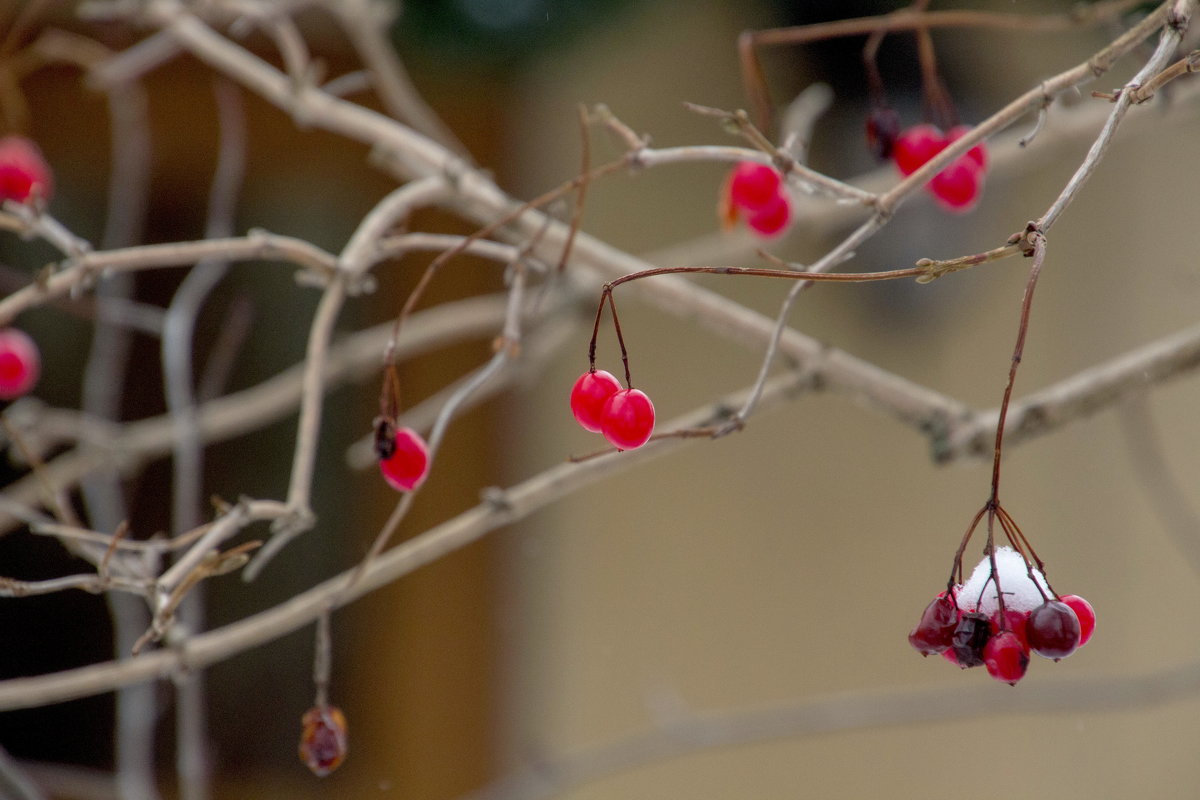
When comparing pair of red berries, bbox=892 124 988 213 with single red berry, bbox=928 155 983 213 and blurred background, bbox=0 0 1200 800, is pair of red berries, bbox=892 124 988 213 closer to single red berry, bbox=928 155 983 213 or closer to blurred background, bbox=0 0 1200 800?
single red berry, bbox=928 155 983 213

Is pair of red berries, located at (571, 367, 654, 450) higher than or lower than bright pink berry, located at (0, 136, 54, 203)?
lower

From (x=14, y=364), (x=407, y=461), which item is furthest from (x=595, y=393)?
(x=14, y=364)

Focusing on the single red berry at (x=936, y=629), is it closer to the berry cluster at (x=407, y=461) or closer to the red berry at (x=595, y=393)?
the red berry at (x=595, y=393)

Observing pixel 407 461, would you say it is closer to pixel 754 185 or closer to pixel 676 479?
pixel 754 185

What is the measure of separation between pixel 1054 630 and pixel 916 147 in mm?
372

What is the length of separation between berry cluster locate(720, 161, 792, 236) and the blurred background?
12.2 inches

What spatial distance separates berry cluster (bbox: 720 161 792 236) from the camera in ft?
2.47

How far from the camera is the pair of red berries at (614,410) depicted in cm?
51

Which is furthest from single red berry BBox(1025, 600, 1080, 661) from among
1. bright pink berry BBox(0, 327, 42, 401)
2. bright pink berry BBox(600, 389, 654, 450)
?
bright pink berry BBox(0, 327, 42, 401)

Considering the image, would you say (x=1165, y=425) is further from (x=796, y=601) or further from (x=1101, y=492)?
(x=796, y=601)

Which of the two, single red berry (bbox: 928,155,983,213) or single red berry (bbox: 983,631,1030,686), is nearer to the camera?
single red berry (bbox: 983,631,1030,686)

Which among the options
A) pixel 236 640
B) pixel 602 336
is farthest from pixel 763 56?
pixel 236 640

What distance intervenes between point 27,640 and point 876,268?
1442mm

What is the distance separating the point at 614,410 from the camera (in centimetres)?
52
